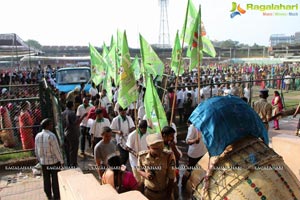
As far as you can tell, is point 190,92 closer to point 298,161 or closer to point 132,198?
point 298,161

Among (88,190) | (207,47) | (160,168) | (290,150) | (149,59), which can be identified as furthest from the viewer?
(149,59)

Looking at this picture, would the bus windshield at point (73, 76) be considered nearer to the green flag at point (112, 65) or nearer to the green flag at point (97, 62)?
the green flag at point (97, 62)

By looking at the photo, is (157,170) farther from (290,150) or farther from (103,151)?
(290,150)

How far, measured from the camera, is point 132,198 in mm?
2750

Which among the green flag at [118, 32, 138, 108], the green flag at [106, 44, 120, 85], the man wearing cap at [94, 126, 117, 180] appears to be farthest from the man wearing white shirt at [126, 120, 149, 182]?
the green flag at [106, 44, 120, 85]

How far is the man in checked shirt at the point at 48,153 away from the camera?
5.08 m

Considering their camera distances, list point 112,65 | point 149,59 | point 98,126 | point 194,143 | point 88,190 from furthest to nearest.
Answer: point 112,65
point 149,59
point 98,126
point 194,143
point 88,190

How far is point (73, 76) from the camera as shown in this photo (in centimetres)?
1430

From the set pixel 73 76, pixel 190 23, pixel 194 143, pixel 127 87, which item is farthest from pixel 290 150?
pixel 73 76

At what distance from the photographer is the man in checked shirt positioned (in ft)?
16.7

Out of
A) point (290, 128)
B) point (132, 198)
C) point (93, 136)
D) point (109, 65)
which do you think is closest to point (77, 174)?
point (132, 198)

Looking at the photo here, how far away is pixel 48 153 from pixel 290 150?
3.94m

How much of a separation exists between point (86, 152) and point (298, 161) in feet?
18.2

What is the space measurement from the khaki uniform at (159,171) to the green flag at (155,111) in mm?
1347
